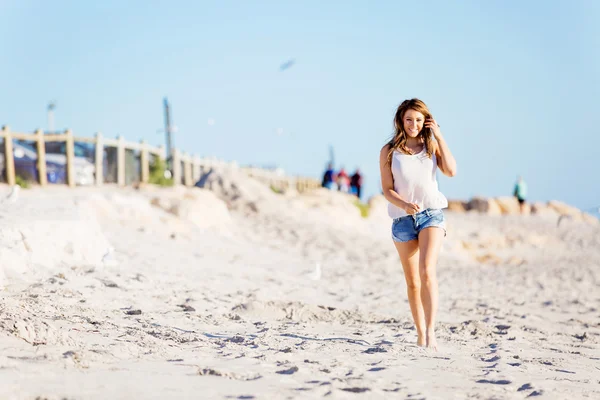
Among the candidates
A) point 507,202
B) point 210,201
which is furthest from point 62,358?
point 507,202

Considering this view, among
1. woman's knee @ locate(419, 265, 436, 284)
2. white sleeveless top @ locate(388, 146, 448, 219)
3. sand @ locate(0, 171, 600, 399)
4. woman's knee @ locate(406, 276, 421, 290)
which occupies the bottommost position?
sand @ locate(0, 171, 600, 399)

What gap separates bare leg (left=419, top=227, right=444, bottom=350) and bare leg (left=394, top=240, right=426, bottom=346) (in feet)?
0.20

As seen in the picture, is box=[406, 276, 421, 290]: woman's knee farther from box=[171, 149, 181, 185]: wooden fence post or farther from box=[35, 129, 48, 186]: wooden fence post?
box=[171, 149, 181, 185]: wooden fence post

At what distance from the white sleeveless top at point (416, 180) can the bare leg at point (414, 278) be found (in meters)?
0.22

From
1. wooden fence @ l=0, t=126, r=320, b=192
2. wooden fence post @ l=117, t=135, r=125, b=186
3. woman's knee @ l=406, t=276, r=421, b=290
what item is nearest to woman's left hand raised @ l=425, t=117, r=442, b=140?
woman's knee @ l=406, t=276, r=421, b=290

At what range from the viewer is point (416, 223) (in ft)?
14.9

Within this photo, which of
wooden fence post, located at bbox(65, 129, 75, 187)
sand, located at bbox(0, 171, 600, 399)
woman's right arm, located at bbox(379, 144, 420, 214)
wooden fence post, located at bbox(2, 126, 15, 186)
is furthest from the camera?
wooden fence post, located at bbox(65, 129, 75, 187)

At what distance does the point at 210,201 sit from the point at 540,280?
6.29 meters

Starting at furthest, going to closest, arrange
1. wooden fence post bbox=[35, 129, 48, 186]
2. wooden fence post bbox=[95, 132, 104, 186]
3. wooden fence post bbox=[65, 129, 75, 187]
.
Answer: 1. wooden fence post bbox=[95, 132, 104, 186]
2. wooden fence post bbox=[65, 129, 75, 187]
3. wooden fence post bbox=[35, 129, 48, 186]

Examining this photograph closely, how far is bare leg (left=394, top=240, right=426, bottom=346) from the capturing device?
15.2 feet

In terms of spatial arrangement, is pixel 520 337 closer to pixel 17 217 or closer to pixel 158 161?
pixel 17 217

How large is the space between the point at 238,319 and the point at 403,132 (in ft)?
6.86

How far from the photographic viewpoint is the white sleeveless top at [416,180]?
179 inches

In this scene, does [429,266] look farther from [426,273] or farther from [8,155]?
[8,155]
